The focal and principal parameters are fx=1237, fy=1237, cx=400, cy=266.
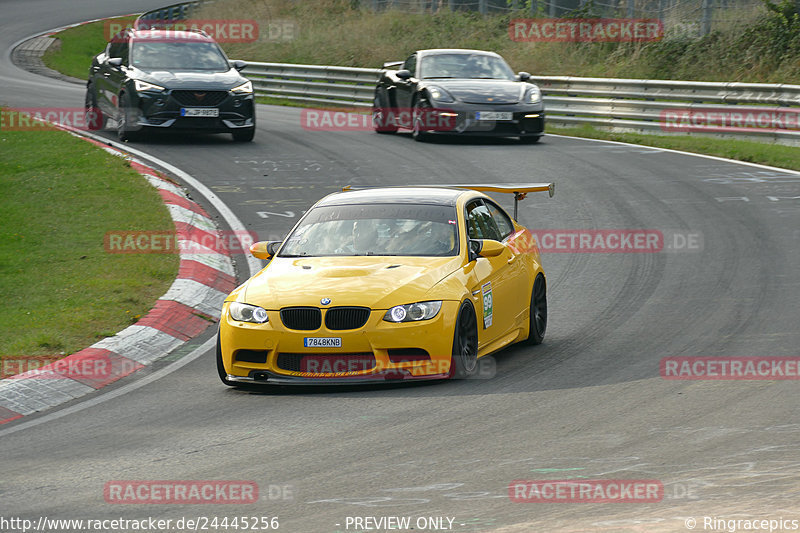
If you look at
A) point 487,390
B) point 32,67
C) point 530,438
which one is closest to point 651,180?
point 487,390

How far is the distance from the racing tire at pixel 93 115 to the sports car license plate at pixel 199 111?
3.11m

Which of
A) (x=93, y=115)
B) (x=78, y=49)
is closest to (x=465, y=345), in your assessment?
(x=93, y=115)

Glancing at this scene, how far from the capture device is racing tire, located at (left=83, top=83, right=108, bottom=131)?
2362cm

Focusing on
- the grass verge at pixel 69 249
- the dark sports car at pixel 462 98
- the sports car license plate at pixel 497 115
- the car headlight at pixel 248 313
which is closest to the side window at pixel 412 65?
the dark sports car at pixel 462 98

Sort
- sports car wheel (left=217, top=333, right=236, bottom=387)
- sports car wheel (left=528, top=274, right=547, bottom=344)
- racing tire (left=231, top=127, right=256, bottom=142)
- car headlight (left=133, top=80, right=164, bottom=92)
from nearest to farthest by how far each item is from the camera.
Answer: sports car wheel (left=217, top=333, right=236, bottom=387) → sports car wheel (left=528, top=274, right=547, bottom=344) → car headlight (left=133, top=80, right=164, bottom=92) → racing tire (left=231, top=127, right=256, bottom=142)

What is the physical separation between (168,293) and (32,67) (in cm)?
2882

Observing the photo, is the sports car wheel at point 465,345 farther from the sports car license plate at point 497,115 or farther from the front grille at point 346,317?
the sports car license plate at point 497,115

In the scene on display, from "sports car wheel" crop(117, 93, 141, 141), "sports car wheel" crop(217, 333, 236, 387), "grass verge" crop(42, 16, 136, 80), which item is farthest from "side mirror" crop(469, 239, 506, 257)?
"grass verge" crop(42, 16, 136, 80)

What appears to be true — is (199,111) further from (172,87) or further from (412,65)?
(412,65)

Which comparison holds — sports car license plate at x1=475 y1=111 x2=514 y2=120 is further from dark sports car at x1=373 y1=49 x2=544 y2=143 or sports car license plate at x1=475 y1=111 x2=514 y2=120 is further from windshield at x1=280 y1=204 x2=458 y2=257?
windshield at x1=280 y1=204 x2=458 y2=257

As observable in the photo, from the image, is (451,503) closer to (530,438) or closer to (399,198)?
(530,438)

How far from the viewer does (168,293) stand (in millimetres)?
11789

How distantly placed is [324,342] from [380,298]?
500 millimetres

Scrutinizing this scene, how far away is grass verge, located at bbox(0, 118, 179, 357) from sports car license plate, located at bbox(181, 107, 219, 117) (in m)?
1.87
